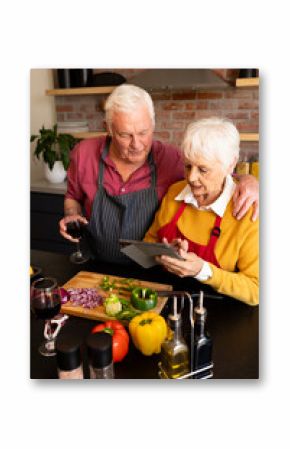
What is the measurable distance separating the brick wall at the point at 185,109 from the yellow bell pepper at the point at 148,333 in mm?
537

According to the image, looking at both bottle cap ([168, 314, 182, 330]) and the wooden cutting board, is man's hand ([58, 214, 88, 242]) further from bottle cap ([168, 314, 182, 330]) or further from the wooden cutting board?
bottle cap ([168, 314, 182, 330])

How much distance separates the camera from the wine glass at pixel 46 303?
874 mm

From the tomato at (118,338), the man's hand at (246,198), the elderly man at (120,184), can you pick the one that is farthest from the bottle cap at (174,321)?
the elderly man at (120,184)

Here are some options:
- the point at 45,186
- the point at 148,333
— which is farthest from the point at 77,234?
the point at 148,333

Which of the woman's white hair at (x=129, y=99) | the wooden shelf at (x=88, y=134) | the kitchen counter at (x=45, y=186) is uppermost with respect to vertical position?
the woman's white hair at (x=129, y=99)

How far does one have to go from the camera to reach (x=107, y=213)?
1271 mm

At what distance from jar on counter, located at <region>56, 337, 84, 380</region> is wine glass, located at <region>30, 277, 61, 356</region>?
93 mm

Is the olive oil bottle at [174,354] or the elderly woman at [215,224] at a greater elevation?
the elderly woman at [215,224]

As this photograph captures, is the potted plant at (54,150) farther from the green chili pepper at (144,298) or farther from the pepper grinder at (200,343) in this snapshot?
the pepper grinder at (200,343)

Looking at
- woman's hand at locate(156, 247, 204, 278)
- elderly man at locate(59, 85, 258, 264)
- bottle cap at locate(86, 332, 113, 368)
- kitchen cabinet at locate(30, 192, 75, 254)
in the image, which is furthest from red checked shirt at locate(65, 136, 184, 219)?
bottle cap at locate(86, 332, 113, 368)

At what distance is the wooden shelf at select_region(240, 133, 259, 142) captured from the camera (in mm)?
979
